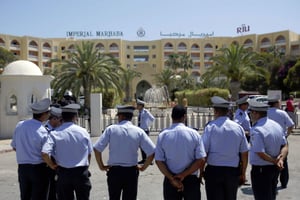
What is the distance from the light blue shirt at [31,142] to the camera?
5.21 metres

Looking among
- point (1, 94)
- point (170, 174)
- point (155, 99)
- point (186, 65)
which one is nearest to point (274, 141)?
point (170, 174)

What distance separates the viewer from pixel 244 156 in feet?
16.3

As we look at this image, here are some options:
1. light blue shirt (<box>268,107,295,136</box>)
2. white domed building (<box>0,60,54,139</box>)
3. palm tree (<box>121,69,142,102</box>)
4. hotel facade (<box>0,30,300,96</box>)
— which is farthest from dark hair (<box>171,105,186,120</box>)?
hotel facade (<box>0,30,300,96</box>)

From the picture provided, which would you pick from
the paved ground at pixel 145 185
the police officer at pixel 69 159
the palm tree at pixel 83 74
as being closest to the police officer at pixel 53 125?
the police officer at pixel 69 159

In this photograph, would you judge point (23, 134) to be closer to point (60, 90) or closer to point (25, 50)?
point (60, 90)

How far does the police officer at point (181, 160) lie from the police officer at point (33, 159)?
5.43 ft

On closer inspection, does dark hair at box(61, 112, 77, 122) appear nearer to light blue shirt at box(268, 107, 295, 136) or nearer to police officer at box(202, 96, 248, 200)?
police officer at box(202, 96, 248, 200)

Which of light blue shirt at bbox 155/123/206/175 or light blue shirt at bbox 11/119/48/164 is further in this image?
light blue shirt at bbox 11/119/48/164

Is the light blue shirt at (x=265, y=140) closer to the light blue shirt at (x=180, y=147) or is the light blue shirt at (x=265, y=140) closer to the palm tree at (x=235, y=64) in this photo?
the light blue shirt at (x=180, y=147)

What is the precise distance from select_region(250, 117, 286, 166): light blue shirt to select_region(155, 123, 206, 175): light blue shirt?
918 millimetres

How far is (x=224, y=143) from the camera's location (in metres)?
4.88

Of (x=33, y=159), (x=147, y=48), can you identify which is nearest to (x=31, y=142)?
(x=33, y=159)

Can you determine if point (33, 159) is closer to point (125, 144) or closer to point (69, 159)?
point (69, 159)

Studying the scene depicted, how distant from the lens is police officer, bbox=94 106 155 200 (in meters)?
4.97
